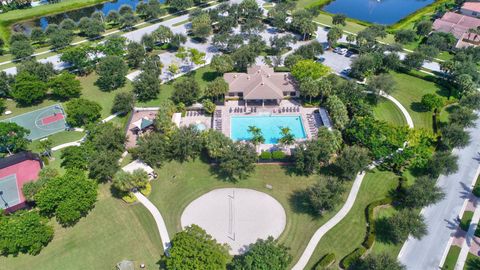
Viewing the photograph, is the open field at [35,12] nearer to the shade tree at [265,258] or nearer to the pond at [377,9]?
the pond at [377,9]

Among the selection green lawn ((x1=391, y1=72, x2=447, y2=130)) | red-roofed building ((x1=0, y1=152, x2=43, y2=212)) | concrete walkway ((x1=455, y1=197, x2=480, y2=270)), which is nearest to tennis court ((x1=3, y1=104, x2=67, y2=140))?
red-roofed building ((x1=0, y1=152, x2=43, y2=212))

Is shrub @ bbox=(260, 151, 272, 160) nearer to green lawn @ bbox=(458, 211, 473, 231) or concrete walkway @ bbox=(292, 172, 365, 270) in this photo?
concrete walkway @ bbox=(292, 172, 365, 270)

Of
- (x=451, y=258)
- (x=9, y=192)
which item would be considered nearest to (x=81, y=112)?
(x=9, y=192)

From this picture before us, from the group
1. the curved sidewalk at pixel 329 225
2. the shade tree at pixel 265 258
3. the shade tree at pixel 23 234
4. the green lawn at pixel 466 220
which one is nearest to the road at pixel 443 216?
the green lawn at pixel 466 220

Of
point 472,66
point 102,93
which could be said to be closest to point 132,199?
point 102,93

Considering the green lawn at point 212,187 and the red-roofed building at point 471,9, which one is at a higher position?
the red-roofed building at point 471,9

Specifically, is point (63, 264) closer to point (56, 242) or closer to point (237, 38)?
point (56, 242)
